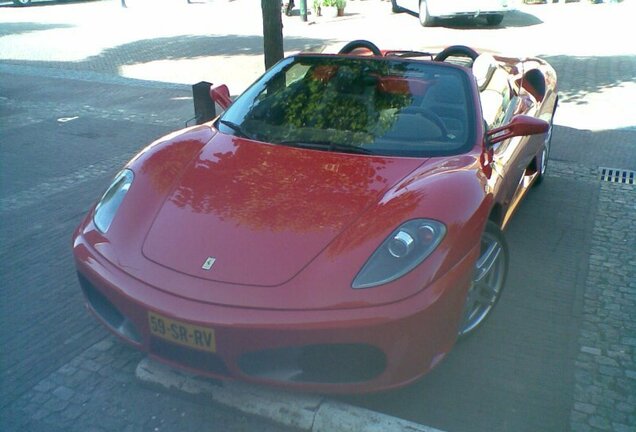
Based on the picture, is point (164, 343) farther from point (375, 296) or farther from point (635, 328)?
point (635, 328)

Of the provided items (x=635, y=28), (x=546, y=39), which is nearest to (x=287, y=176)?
(x=546, y=39)

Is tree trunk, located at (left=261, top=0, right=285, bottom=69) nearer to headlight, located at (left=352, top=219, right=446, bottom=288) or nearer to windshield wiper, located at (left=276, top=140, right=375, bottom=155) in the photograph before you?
windshield wiper, located at (left=276, top=140, right=375, bottom=155)

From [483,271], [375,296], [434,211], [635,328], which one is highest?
[434,211]

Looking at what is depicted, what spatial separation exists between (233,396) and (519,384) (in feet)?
4.48

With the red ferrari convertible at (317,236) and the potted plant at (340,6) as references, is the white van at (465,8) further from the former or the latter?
the red ferrari convertible at (317,236)

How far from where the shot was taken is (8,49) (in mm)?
13891

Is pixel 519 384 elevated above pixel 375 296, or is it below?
below

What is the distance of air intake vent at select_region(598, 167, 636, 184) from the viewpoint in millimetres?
5867

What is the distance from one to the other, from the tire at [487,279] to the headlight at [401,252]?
1.89 feet

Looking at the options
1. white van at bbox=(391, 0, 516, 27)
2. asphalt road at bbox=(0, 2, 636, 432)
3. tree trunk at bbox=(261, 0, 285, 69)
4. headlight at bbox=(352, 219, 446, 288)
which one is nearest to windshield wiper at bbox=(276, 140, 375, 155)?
headlight at bbox=(352, 219, 446, 288)

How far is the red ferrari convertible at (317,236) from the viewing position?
2.48m

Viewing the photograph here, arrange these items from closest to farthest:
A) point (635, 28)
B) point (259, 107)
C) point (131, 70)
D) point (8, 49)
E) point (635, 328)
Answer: point (635, 328) < point (259, 107) < point (131, 70) < point (8, 49) < point (635, 28)

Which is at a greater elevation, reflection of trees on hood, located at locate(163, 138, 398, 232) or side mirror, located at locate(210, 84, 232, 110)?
side mirror, located at locate(210, 84, 232, 110)

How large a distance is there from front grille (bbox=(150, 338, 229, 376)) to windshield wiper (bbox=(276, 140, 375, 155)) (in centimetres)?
134
